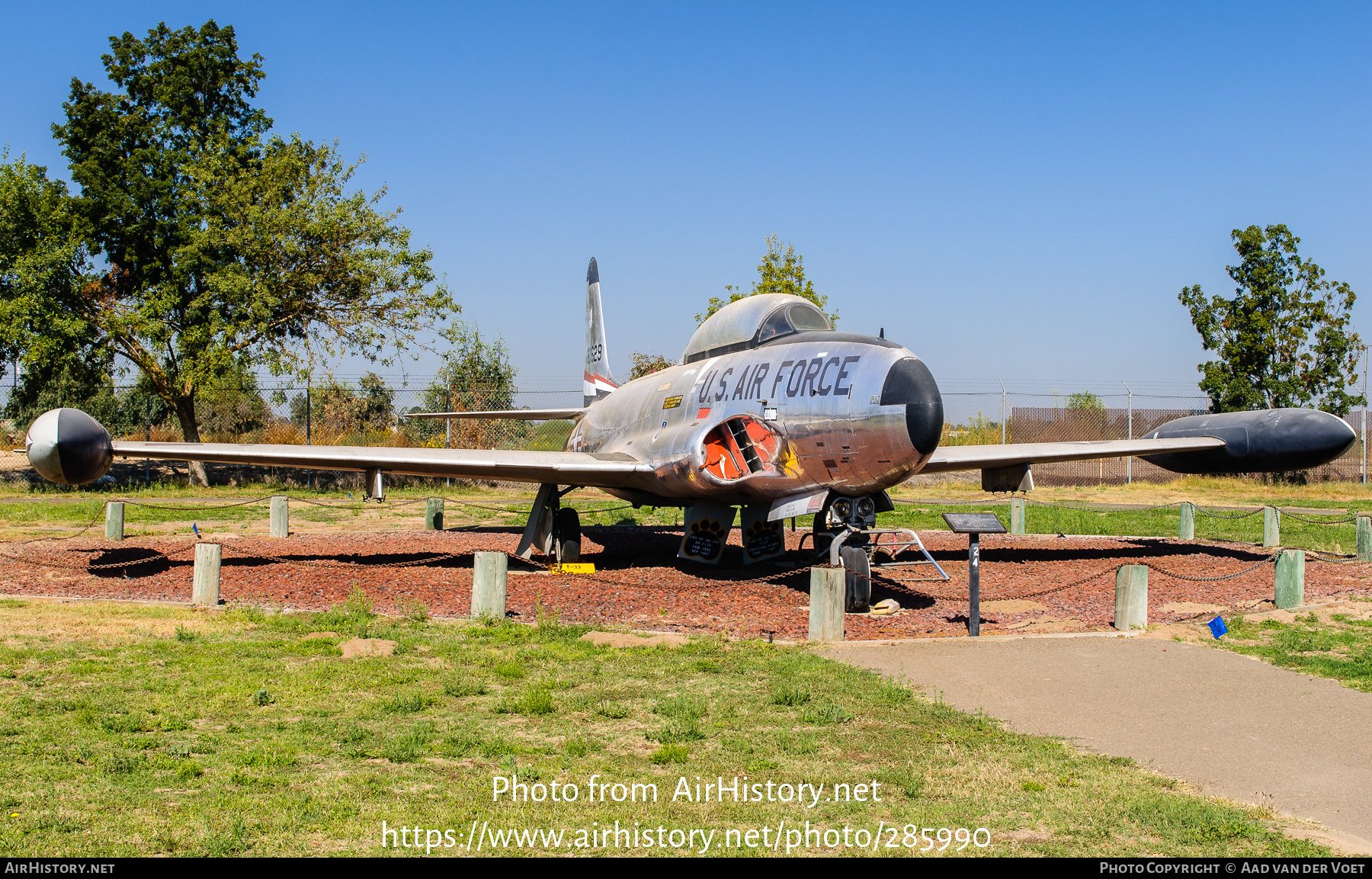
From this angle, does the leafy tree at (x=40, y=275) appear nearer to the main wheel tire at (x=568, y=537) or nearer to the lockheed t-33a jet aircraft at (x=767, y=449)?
the lockheed t-33a jet aircraft at (x=767, y=449)

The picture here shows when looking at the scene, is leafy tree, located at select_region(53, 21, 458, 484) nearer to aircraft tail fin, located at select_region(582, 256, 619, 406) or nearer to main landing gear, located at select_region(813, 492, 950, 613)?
aircraft tail fin, located at select_region(582, 256, 619, 406)

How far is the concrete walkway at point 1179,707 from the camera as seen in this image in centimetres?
560

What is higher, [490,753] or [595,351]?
[595,351]

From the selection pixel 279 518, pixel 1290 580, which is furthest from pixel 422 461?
pixel 1290 580

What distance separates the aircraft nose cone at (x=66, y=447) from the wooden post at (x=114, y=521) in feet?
18.5

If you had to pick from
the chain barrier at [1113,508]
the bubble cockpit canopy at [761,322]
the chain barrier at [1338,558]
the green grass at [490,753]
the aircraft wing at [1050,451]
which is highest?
the bubble cockpit canopy at [761,322]

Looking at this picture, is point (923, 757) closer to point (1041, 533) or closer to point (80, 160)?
point (1041, 533)

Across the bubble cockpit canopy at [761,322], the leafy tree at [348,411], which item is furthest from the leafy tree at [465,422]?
the bubble cockpit canopy at [761,322]

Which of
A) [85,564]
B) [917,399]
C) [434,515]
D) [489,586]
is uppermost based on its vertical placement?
[917,399]

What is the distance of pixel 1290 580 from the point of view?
38.0ft

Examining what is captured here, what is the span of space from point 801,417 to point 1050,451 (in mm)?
6277

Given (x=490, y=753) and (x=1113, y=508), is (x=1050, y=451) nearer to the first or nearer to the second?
(x=490, y=753)

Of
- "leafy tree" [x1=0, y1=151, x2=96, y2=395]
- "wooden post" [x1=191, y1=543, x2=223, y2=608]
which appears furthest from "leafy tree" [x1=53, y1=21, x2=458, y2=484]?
"wooden post" [x1=191, y1=543, x2=223, y2=608]
